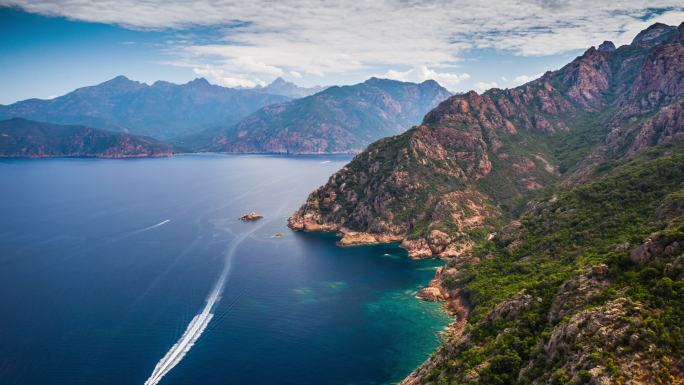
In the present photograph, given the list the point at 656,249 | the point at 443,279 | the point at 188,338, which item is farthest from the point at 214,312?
the point at 656,249

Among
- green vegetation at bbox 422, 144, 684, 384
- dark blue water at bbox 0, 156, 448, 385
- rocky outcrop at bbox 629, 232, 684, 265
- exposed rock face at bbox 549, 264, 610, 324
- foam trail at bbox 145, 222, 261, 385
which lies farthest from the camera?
dark blue water at bbox 0, 156, 448, 385

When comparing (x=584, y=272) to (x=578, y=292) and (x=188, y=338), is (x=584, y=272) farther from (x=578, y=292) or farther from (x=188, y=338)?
(x=188, y=338)

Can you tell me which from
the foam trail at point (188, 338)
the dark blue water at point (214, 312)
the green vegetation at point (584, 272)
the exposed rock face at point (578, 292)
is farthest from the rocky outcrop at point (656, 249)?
the foam trail at point (188, 338)

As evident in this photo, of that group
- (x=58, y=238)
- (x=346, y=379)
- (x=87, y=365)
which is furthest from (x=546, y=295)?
(x=58, y=238)

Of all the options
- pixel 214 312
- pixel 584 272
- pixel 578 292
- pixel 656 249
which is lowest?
pixel 214 312

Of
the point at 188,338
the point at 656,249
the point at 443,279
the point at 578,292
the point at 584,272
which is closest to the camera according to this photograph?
the point at 656,249

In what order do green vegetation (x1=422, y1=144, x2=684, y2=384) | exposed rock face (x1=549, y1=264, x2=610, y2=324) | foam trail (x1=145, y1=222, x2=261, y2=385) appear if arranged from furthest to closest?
foam trail (x1=145, y1=222, x2=261, y2=385) < exposed rock face (x1=549, y1=264, x2=610, y2=324) < green vegetation (x1=422, y1=144, x2=684, y2=384)

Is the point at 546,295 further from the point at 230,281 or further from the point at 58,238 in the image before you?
the point at 58,238

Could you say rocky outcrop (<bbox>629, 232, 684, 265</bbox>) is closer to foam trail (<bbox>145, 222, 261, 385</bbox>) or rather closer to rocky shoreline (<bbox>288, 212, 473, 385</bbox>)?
rocky shoreline (<bbox>288, 212, 473, 385</bbox>)

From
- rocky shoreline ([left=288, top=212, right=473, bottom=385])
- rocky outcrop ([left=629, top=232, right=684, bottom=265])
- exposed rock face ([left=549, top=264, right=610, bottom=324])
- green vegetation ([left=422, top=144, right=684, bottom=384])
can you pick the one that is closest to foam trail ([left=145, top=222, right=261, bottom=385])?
rocky shoreline ([left=288, top=212, right=473, bottom=385])
